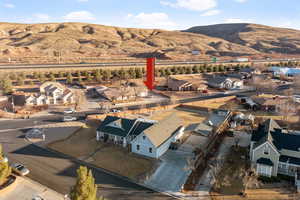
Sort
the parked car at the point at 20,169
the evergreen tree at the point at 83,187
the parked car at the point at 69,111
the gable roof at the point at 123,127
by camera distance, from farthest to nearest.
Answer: the parked car at the point at 69,111, the gable roof at the point at 123,127, the parked car at the point at 20,169, the evergreen tree at the point at 83,187

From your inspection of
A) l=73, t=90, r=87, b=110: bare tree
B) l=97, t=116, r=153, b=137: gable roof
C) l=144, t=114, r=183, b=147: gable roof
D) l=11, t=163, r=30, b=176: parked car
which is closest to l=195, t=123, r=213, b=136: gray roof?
l=144, t=114, r=183, b=147: gable roof

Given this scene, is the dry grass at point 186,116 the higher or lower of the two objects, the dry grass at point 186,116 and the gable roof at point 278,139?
the lower

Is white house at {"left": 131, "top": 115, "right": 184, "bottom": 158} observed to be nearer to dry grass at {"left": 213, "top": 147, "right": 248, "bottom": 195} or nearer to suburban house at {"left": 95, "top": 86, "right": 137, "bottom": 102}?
dry grass at {"left": 213, "top": 147, "right": 248, "bottom": 195}

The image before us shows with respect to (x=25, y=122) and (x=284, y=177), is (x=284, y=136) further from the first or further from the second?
(x=25, y=122)

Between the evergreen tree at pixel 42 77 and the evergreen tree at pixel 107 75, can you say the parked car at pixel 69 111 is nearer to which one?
the evergreen tree at pixel 42 77

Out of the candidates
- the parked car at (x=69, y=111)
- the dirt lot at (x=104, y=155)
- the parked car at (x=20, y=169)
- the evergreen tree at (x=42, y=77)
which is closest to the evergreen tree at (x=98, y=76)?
the evergreen tree at (x=42, y=77)

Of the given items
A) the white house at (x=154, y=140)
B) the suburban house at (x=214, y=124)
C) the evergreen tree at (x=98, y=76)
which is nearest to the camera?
the white house at (x=154, y=140)

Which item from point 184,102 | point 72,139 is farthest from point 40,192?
point 184,102

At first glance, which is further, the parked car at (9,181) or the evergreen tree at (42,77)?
the evergreen tree at (42,77)

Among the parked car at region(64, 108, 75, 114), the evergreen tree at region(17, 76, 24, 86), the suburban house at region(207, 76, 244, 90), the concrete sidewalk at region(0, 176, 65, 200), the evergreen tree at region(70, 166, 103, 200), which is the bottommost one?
the concrete sidewalk at region(0, 176, 65, 200)
